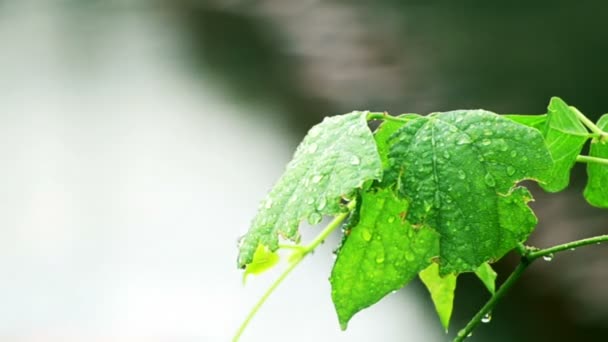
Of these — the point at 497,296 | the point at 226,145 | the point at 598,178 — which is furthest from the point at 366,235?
the point at 226,145

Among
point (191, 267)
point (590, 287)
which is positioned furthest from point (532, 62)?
point (191, 267)

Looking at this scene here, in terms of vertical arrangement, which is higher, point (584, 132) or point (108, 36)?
point (108, 36)

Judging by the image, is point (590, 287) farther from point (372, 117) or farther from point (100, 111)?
point (100, 111)

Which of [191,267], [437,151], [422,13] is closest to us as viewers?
[437,151]

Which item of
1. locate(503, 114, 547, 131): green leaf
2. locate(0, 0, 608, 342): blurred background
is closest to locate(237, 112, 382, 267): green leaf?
locate(503, 114, 547, 131): green leaf

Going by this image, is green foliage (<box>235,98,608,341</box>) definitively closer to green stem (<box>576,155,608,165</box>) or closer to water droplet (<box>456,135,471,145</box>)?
water droplet (<box>456,135,471,145</box>)

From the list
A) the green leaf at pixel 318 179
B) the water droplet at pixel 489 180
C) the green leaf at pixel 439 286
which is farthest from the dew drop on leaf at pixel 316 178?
the green leaf at pixel 439 286

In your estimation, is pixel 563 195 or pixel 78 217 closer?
pixel 563 195

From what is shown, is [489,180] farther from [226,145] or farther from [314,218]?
[226,145]
